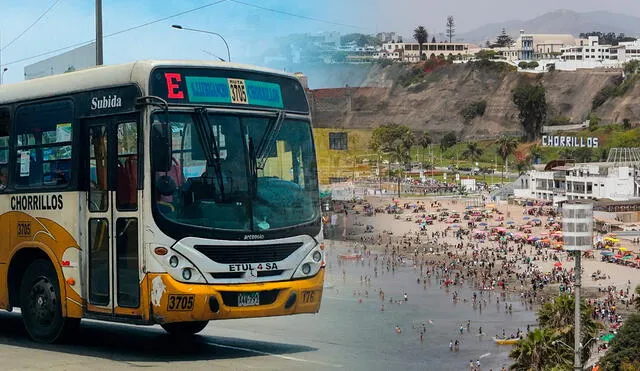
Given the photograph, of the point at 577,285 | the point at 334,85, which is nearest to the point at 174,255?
the point at 577,285

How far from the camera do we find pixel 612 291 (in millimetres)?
58688

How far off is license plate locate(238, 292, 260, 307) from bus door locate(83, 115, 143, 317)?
3.76ft

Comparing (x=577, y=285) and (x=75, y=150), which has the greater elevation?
(x=75, y=150)

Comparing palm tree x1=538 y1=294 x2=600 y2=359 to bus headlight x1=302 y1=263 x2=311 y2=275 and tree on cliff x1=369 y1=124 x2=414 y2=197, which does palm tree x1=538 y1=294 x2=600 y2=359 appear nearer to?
bus headlight x1=302 y1=263 x2=311 y2=275

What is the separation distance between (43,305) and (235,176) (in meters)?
3.29

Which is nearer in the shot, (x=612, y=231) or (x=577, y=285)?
(x=577, y=285)

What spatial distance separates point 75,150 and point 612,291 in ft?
162

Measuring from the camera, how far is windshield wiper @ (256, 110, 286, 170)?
12.8 m

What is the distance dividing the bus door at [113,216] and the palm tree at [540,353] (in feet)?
62.3

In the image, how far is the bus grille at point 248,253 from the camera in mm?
12344

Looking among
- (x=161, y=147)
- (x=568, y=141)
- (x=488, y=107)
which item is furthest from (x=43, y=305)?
(x=488, y=107)

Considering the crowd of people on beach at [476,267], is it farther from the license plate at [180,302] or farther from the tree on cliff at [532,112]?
the tree on cliff at [532,112]

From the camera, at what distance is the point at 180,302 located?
12219mm

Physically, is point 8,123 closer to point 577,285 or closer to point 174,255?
point 174,255
